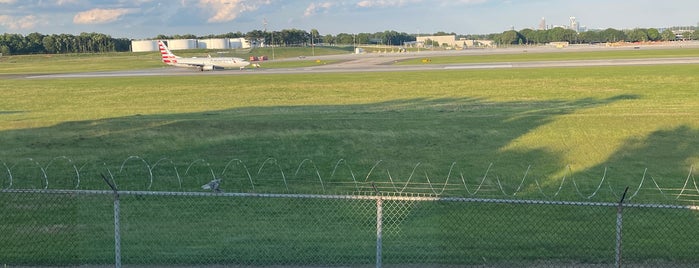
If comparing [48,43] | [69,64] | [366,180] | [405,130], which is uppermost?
[48,43]

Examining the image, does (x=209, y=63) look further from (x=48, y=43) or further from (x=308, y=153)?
(x=48, y=43)

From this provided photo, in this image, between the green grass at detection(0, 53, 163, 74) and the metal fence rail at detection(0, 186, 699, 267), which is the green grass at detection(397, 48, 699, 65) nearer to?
the green grass at detection(0, 53, 163, 74)

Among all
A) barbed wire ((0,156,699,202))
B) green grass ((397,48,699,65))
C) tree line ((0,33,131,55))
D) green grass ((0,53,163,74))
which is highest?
tree line ((0,33,131,55))

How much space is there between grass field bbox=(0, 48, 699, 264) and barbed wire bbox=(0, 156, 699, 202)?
6.3 inches

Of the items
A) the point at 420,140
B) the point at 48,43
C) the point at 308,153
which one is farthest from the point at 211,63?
the point at 48,43

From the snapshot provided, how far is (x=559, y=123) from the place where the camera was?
26.8 metres

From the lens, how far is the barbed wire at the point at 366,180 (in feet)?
49.6

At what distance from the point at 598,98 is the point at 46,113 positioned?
3166 cm

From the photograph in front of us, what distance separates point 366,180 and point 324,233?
549 cm

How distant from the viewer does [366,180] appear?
55.4ft

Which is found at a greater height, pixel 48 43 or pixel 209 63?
pixel 48 43

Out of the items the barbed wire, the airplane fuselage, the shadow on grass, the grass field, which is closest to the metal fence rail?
the grass field

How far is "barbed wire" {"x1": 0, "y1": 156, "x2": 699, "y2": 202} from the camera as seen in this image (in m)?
15.1

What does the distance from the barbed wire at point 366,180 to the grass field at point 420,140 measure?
160 mm
